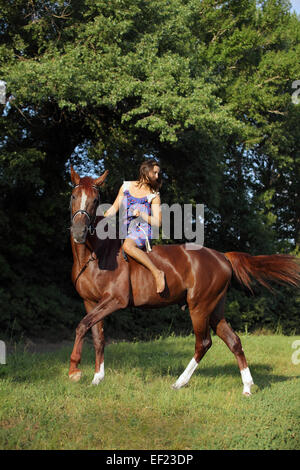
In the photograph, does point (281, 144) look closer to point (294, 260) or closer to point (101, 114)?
point (101, 114)

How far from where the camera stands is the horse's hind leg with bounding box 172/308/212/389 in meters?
6.57

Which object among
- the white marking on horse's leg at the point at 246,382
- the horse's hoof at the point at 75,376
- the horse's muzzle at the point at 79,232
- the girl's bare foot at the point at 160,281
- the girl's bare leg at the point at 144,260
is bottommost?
the white marking on horse's leg at the point at 246,382

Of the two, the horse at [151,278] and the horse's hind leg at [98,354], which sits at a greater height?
the horse at [151,278]

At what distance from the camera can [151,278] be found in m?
6.48

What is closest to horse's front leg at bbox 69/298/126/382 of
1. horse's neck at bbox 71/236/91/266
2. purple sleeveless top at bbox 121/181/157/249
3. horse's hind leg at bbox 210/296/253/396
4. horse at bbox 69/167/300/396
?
horse at bbox 69/167/300/396

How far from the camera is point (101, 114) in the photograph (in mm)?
16125

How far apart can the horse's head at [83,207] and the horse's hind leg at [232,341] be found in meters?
2.34

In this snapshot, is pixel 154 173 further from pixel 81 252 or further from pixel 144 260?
pixel 81 252

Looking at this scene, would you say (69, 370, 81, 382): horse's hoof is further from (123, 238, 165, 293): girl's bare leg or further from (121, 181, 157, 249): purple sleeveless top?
(121, 181, 157, 249): purple sleeveless top

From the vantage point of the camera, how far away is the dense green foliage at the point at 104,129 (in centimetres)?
1331

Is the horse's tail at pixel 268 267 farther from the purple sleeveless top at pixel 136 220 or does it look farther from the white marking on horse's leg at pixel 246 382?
the purple sleeveless top at pixel 136 220

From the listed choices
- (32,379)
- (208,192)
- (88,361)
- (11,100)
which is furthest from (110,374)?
(208,192)

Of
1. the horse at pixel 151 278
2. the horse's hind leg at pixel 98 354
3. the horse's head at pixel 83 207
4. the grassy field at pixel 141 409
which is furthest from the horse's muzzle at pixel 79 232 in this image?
the grassy field at pixel 141 409

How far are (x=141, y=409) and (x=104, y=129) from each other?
12.7 meters
